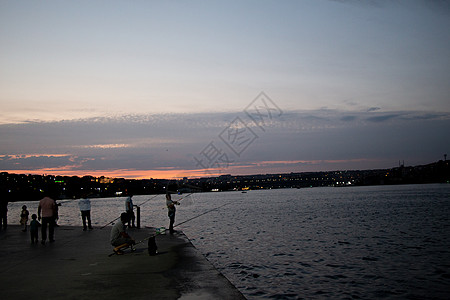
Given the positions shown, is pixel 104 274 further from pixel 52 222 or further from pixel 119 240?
pixel 52 222

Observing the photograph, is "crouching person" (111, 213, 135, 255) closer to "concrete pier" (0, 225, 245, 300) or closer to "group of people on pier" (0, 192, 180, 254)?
"group of people on pier" (0, 192, 180, 254)

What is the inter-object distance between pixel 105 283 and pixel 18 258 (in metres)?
4.76

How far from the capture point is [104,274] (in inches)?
361

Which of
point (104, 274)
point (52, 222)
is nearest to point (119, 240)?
point (104, 274)

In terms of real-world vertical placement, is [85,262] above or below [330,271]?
above

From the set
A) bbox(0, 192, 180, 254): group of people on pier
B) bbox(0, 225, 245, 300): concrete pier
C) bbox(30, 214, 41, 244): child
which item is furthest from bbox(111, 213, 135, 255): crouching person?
bbox(30, 214, 41, 244): child

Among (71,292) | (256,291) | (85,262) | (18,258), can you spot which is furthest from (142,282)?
A: (18,258)

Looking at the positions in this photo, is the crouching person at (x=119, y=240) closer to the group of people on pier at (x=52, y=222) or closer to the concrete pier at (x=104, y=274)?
the group of people on pier at (x=52, y=222)

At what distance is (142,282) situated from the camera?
833 centimetres

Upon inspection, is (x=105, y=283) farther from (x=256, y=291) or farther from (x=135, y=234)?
(x=135, y=234)

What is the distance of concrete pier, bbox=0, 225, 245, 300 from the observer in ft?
24.5

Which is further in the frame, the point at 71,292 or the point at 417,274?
the point at 417,274

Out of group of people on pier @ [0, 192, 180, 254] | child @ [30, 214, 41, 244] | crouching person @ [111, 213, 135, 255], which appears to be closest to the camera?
crouching person @ [111, 213, 135, 255]

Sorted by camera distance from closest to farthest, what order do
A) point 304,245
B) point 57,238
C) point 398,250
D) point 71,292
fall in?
1. point 71,292
2. point 57,238
3. point 398,250
4. point 304,245
